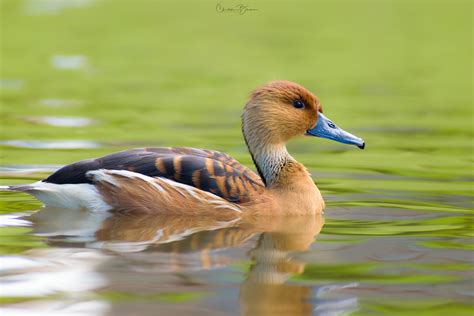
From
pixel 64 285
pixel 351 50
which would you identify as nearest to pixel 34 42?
pixel 351 50

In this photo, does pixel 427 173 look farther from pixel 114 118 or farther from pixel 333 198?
pixel 114 118

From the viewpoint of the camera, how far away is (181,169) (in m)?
10.3

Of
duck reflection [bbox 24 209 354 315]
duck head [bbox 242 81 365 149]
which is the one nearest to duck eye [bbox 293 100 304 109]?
duck head [bbox 242 81 365 149]

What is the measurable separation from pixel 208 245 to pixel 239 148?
18.1 feet

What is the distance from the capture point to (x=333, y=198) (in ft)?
38.2

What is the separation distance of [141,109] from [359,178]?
6.50 m

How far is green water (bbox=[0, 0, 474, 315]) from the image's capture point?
777cm

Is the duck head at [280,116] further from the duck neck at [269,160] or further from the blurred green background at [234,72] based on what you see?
the blurred green background at [234,72]

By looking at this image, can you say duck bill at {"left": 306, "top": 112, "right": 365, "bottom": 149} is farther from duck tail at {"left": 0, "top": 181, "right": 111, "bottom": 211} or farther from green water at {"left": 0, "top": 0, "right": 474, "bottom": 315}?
duck tail at {"left": 0, "top": 181, "right": 111, "bottom": 211}

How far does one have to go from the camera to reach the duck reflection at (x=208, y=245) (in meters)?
7.71

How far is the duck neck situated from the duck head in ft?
0.11

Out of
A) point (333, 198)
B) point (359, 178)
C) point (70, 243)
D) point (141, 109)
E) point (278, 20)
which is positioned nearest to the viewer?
point (70, 243)

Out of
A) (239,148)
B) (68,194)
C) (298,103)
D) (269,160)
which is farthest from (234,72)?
(68,194)

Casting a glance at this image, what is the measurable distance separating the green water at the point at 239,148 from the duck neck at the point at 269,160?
634 millimetres
